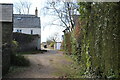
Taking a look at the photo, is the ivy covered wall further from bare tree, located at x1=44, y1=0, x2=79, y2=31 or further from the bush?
bare tree, located at x1=44, y1=0, x2=79, y2=31

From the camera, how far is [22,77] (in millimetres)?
9508

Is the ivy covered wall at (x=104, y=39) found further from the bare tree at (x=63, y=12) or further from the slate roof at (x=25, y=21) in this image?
the slate roof at (x=25, y=21)

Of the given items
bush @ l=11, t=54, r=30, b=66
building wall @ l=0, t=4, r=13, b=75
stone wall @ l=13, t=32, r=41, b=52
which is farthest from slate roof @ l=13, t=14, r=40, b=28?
bush @ l=11, t=54, r=30, b=66

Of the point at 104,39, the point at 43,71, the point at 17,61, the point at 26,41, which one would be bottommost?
the point at 43,71

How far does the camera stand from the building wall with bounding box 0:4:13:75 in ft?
33.9

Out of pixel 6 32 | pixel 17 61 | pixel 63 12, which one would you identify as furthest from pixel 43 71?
pixel 63 12

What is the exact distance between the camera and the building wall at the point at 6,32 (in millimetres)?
10320

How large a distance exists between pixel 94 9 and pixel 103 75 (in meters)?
2.52

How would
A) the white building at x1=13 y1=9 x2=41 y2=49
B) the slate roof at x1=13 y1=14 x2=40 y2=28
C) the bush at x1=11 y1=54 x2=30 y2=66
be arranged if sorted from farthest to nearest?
the slate roof at x1=13 y1=14 x2=40 y2=28
the white building at x1=13 y1=9 x2=41 y2=49
the bush at x1=11 y1=54 x2=30 y2=66

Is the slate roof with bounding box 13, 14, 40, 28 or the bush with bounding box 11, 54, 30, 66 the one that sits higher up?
the slate roof with bounding box 13, 14, 40, 28

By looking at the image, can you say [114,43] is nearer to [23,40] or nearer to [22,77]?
[22,77]

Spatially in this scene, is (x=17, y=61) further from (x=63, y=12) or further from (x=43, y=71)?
(x=63, y=12)

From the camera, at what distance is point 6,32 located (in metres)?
13.6

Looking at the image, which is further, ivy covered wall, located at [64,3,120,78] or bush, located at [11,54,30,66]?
bush, located at [11,54,30,66]
